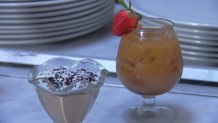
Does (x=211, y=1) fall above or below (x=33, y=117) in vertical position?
above

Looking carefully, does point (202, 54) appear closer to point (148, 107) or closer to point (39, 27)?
point (148, 107)

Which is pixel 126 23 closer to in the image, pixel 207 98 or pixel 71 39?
pixel 207 98

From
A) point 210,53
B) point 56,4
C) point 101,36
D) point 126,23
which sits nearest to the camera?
point 126,23

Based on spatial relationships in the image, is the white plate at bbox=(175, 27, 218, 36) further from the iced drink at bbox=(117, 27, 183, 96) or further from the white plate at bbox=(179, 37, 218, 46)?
the iced drink at bbox=(117, 27, 183, 96)

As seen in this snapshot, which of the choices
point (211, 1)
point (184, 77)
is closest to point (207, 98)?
point (184, 77)

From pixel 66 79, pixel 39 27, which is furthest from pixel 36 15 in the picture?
pixel 66 79

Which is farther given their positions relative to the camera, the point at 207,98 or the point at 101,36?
the point at 101,36

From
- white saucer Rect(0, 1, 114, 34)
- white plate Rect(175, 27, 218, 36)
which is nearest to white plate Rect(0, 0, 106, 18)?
white saucer Rect(0, 1, 114, 34)
